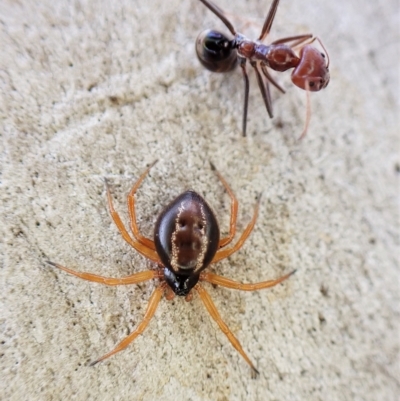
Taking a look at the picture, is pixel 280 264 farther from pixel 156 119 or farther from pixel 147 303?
pixel 156 119

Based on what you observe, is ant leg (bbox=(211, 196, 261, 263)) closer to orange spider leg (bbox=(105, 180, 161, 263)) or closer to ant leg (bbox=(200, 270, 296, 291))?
ant leg (bbox=(200, 270, 296, 291))

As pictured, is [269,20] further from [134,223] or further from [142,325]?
[142,325]

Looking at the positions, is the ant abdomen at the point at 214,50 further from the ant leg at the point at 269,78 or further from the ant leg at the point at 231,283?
the ant leg at the point at 231,283

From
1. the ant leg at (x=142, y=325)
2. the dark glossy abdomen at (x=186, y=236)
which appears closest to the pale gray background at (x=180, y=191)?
the ant leg at (x=142, y=325)

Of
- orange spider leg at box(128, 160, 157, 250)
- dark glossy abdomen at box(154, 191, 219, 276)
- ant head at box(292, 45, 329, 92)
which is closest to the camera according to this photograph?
dark glossy abdomen at box(154, 191, 219, 276)

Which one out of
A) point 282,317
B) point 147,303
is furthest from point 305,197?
point 147,303

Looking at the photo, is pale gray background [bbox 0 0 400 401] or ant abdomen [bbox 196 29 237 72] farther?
ant abdomen [bbox 196 29 237 72]

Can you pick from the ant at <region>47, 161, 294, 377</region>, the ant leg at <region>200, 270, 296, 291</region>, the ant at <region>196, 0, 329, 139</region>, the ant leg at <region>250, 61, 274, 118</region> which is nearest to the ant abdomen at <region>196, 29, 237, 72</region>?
the ant at <region>196, 0, 329, 139</region>
